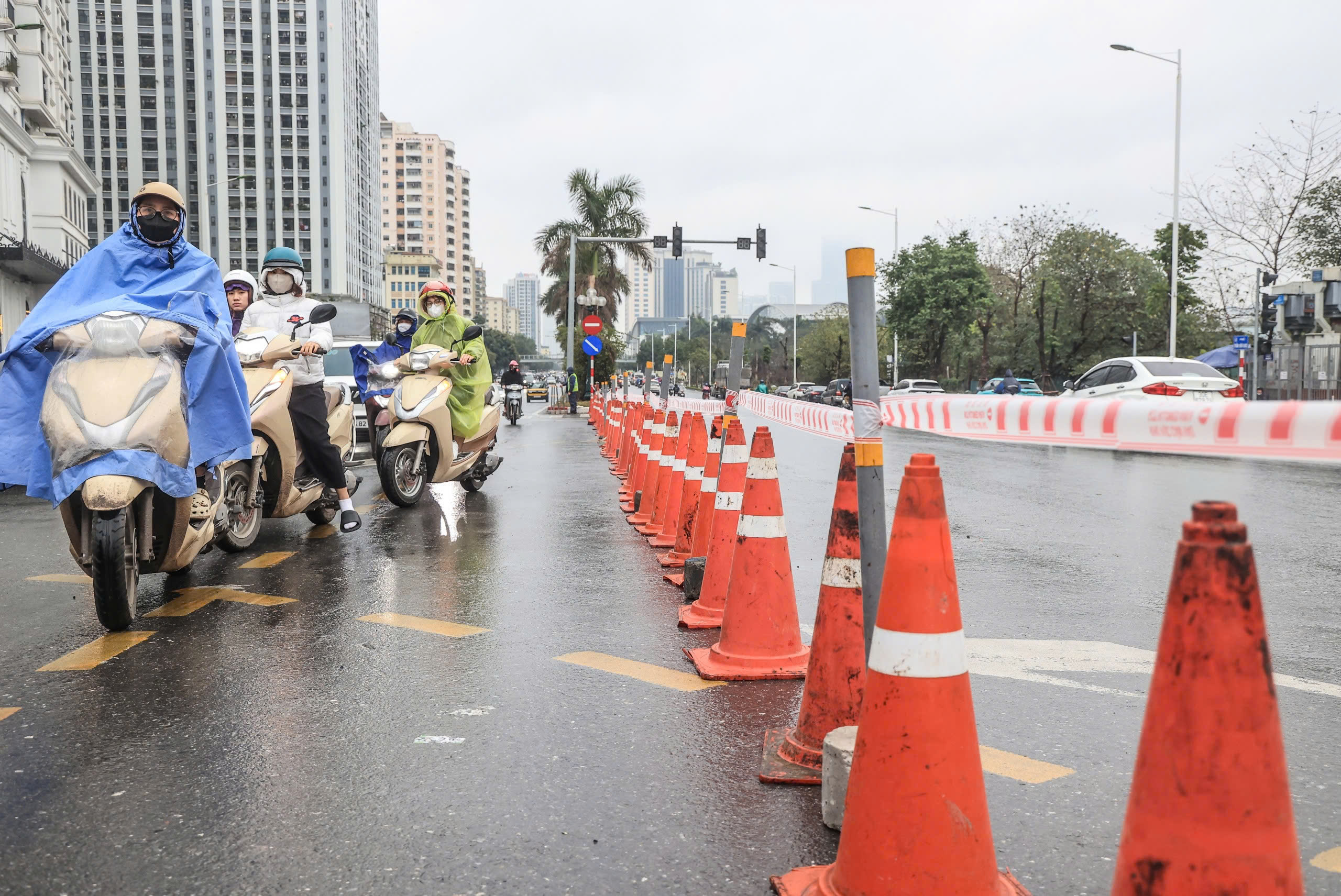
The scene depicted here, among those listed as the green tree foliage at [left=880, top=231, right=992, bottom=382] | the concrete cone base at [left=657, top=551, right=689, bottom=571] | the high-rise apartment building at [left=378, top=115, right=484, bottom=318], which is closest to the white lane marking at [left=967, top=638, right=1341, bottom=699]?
the concrete cone base at [left=657, top=551, right=689, bottom=571]

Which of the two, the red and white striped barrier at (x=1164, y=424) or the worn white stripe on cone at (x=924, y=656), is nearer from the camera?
the worn white stripe on cone at (x=924, y=656)

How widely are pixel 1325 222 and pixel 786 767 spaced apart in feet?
124

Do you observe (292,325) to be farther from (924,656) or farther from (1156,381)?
(1156,381)

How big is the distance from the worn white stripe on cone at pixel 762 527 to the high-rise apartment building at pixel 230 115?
13275 cm

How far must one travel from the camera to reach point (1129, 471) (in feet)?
48.0

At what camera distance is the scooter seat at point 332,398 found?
27.1 feet

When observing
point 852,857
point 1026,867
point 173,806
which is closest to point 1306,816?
point 1026,867

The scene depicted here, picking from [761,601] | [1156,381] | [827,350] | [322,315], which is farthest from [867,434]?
[827,350]

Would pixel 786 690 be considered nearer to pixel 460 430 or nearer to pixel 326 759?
pixel 326 759

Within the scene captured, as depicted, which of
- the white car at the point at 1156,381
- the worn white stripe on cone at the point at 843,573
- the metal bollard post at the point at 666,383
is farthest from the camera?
the white car at the point at 1156,381

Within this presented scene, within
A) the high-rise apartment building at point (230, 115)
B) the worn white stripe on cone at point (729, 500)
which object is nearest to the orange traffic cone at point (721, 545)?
the worn white stripe on cone at point (729, 500)

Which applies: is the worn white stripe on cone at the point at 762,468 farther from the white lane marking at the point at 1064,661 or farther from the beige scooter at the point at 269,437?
the beige scooter at the point at 269,437

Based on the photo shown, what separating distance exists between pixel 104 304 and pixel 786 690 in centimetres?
360

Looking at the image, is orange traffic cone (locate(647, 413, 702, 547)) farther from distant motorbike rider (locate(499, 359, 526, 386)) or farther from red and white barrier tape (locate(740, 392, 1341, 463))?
distant motorbike rider (locate(499, 359, 526, 386))
